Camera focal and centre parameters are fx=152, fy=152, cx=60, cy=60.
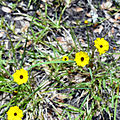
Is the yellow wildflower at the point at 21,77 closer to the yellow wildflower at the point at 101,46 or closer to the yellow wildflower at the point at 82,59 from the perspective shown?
the yellow wildflower at the point at 82,59

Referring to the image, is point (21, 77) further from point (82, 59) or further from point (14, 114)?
point (82, 59)

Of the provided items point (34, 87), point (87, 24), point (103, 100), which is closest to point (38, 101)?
point (34, 87)

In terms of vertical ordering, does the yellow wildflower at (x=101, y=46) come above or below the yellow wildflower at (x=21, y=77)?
above

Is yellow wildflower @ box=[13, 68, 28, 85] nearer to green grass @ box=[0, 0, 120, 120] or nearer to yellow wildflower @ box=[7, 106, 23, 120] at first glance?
green grass @ box=[0, 0, 120, 120]

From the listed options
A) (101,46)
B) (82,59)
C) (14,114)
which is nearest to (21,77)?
(14,114)

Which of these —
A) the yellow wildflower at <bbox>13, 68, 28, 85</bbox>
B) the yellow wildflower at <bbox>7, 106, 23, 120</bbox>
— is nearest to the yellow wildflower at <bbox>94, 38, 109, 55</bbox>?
the yellow wildflower at <bbox>13, 68, 28, 85</bbox>

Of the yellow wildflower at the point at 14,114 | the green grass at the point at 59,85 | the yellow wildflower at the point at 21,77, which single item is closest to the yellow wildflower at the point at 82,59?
the green grass at the point at 59,85

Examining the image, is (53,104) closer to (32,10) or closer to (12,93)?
(12,93)

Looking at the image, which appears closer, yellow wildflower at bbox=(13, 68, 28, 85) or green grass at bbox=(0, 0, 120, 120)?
yellow wildflower at bbox=(13, 68, 28, 85)
